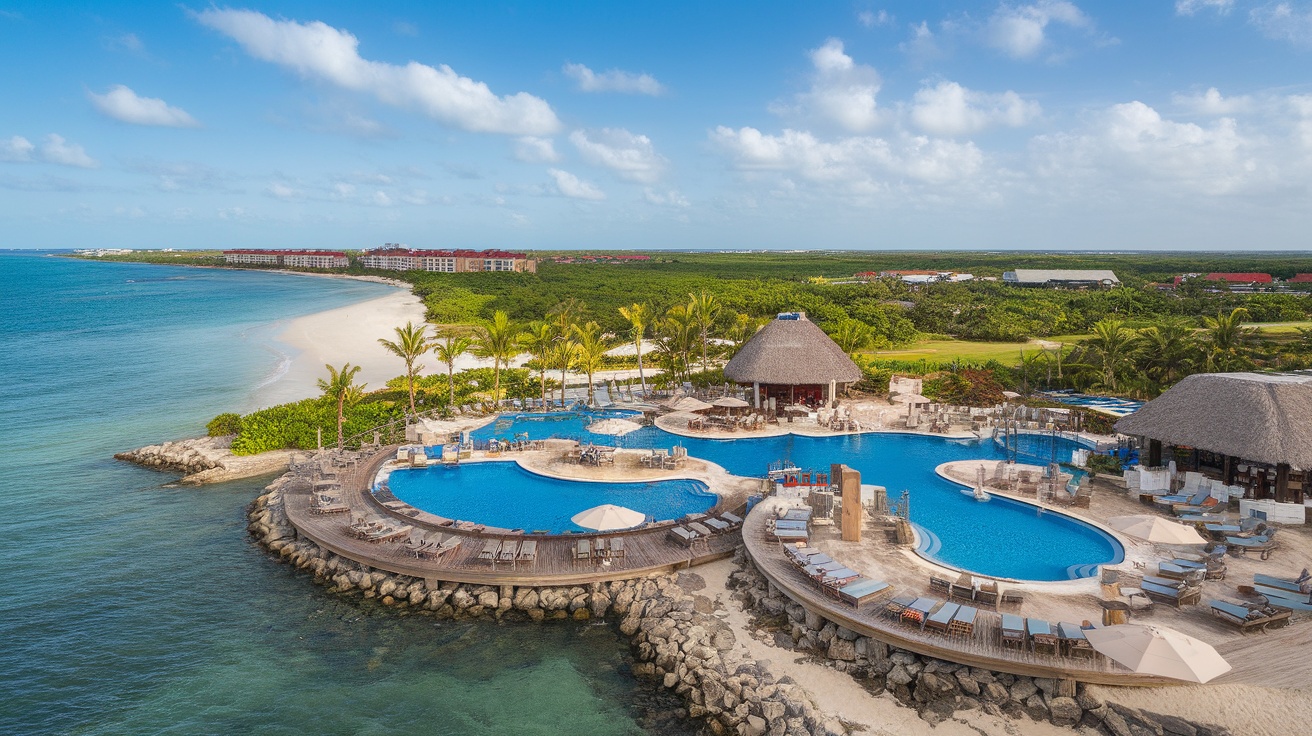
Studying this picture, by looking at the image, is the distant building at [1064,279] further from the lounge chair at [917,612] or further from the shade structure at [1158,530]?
the lounge chair at [917,612]

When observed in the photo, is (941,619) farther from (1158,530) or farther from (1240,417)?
(1240,417)

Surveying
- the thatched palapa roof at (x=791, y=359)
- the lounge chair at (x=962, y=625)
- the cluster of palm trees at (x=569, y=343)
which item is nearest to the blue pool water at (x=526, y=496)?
the cluster of palm trees at (x=569, y=343)

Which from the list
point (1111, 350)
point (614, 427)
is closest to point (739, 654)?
point (614, 427)

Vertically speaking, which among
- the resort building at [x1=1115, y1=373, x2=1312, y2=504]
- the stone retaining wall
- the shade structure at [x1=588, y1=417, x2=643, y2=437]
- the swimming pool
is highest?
the resort building at [x1=1115, y1=373, x2=1312, y2=504]

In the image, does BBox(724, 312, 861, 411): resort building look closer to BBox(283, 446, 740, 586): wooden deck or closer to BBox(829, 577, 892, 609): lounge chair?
BBox(283, 446, 740, 586): wooden deck

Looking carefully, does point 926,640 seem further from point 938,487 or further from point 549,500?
point 549,500

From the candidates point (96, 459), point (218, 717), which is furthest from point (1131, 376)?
point (96, 459)

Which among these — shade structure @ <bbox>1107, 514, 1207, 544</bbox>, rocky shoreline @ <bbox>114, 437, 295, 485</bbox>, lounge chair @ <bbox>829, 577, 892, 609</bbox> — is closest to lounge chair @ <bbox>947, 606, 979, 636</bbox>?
lounge chair @ <bbox>829, 577, 892, 609</bbox>
